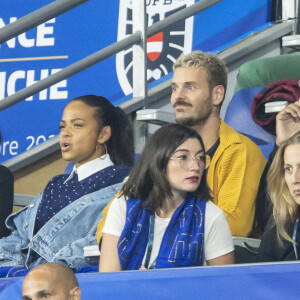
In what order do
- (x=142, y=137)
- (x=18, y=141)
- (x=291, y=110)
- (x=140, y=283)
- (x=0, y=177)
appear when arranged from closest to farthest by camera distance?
(x=140, y=283) → (x=291, y=110) → (x=0, y=177) → (x=142, y=137) → (x=18, y=141)

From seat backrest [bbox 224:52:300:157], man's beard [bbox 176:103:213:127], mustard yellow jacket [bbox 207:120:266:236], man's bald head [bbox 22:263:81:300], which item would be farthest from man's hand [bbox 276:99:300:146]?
man's bald head [bbox 22:263:81:300]

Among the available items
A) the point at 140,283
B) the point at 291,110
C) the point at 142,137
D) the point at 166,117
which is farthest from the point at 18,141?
the point at 140,283

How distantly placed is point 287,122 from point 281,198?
0.49 m

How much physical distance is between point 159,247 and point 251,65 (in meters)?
1.17

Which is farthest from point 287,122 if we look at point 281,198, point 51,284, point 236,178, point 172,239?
point 51,284

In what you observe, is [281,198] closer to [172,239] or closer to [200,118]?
[172,239]

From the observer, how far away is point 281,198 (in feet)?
6.56

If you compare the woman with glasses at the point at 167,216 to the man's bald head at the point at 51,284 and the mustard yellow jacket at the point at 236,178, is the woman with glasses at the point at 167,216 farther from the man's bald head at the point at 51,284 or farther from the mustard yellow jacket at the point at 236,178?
the man's bald head at the point at 51,284

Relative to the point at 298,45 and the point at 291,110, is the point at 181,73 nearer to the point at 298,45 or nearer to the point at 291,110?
the point at 291,110

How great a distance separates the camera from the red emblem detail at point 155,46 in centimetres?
342

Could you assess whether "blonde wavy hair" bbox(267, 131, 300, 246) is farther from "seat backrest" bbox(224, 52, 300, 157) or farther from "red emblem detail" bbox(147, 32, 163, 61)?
"red emblem detail" bbox(147, 32, 163, 61)

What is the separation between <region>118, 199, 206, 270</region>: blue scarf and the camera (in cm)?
197

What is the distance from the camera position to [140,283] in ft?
5.47

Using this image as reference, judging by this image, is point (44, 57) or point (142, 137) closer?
point (142, 137)
